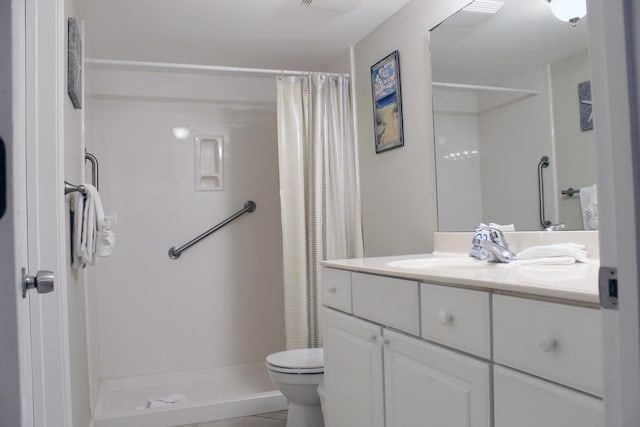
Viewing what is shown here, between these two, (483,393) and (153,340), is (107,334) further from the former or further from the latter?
(483,393)

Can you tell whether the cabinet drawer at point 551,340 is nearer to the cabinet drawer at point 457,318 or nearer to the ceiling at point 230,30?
the cabinet drawer at point 457,318

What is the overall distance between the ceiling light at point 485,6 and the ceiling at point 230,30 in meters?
0.45

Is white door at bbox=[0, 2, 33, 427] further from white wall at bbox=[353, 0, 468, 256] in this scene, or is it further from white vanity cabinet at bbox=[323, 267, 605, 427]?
white wall at bbox=[353, 0, 468, 256]

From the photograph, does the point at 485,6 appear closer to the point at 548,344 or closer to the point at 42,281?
the point at 548,344

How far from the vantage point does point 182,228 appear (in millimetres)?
3234

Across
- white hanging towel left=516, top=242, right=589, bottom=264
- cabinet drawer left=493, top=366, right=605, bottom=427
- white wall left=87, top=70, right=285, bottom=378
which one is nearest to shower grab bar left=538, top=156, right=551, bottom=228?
white hanging towel left=516, top=242, right=589, bottom=264

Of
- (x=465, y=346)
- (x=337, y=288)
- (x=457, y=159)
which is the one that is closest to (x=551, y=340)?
(x=465, y=346)

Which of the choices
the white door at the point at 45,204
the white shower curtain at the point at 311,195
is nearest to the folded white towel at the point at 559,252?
the white shower curtain at the point at 311,195

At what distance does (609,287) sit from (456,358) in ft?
2.26

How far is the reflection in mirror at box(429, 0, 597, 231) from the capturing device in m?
1.57

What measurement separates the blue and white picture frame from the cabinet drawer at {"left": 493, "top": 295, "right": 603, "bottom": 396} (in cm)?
78

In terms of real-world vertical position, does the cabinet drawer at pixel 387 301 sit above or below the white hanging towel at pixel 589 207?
below

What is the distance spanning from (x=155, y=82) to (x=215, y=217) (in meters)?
0.97

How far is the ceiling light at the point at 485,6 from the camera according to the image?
6.27 ft
